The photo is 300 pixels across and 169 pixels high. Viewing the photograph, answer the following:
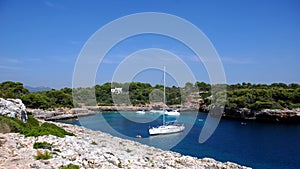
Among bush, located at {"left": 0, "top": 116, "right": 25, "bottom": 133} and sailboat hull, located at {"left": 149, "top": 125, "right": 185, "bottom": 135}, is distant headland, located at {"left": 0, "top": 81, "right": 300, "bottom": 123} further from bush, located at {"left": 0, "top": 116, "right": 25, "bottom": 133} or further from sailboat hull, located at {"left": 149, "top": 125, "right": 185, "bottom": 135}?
bush, located at {"left": 0, "top": 116, "right": 25, "bottom": 133}

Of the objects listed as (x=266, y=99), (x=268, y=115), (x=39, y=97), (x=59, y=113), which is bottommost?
(x=59, y=113)

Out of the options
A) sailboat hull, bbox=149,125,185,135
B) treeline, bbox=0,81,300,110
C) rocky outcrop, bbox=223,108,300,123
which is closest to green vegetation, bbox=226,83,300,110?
treeline, bbox=0,81,300,110

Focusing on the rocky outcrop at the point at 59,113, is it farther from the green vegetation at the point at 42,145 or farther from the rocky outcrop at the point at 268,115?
the green vegetation at the point at 42,145

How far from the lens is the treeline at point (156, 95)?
49.2 m

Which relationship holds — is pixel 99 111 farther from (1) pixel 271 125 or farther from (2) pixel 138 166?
(2) pixel 138 166

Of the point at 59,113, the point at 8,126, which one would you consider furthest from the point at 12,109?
the point at 59,113

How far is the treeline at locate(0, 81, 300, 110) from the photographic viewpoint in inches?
1938

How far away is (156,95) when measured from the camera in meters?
66.1

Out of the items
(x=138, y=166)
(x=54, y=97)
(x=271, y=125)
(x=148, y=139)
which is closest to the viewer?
(x=138, y=166)

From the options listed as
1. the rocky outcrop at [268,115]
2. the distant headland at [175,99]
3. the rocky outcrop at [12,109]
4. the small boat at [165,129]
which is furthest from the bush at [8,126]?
the rocky outcrop at [268,115]

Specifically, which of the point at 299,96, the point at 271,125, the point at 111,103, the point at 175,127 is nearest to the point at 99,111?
the point at 111,103

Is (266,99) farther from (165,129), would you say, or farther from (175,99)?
(165,129)

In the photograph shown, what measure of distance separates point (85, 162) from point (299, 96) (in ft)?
162

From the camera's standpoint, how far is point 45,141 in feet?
39.1
